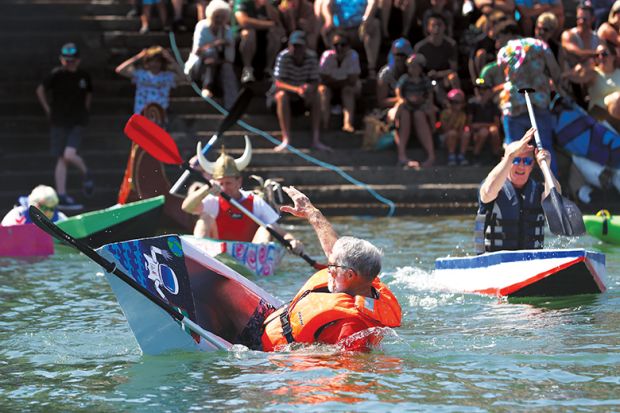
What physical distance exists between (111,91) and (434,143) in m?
4.60

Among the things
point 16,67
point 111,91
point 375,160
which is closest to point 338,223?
point 375,160

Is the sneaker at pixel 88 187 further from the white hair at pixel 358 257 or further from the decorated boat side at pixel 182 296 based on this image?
the white hair at pixel 358 257

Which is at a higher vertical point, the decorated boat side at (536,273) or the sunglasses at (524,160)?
the sunglasses at (524,160)

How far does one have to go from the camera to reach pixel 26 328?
381 inches

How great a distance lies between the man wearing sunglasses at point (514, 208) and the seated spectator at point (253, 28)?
7.58m

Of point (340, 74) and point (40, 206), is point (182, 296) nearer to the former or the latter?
point (40, 206)

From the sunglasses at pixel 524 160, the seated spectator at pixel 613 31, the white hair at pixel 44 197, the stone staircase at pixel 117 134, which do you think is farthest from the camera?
the seated spectator at pixel 613 31

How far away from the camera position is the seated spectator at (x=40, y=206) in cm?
1355

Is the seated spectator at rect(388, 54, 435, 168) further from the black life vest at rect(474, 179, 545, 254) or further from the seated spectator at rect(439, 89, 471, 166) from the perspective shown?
the black life vest at rect(474, 179, 545, 254)

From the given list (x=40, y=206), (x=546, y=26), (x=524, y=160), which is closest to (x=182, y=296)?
(x=524, y=160)

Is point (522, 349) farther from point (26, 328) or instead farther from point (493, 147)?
point (493, 147)

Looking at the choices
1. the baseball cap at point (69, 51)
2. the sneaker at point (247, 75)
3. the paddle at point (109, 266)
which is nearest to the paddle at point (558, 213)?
the paddle at point (109, 266)

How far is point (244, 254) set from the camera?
1193cm

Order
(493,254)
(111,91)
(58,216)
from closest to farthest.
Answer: (493,254) → (58,216) → (111,91)
